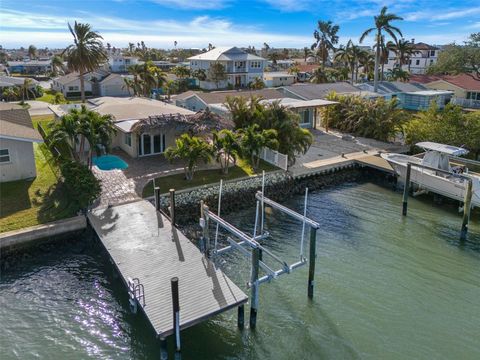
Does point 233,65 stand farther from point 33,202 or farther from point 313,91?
point 33,202

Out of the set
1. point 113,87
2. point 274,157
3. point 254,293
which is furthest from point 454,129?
point 113,87

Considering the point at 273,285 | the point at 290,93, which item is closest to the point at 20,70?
the point at 290,93

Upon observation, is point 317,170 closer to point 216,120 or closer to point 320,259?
point 216,120

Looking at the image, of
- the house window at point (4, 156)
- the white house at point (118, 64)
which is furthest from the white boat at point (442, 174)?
the white house at point (118, 64)

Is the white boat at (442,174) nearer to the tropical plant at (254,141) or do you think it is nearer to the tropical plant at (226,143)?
the tropical plant at (254,141)

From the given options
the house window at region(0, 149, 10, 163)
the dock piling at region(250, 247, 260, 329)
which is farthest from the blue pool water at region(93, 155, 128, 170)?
the dock piling at region(250, 247, 260, 329)

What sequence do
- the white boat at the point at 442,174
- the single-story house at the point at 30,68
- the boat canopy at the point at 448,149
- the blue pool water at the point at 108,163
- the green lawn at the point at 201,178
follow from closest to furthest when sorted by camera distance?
1. the blue pool water at the point at 108,163
2. the green lawn at the point at 201,178
3. the white boat at the point at 442,174
4. the boat canopy at the point at 448,149
5. the single-story house at the point at 30,68
